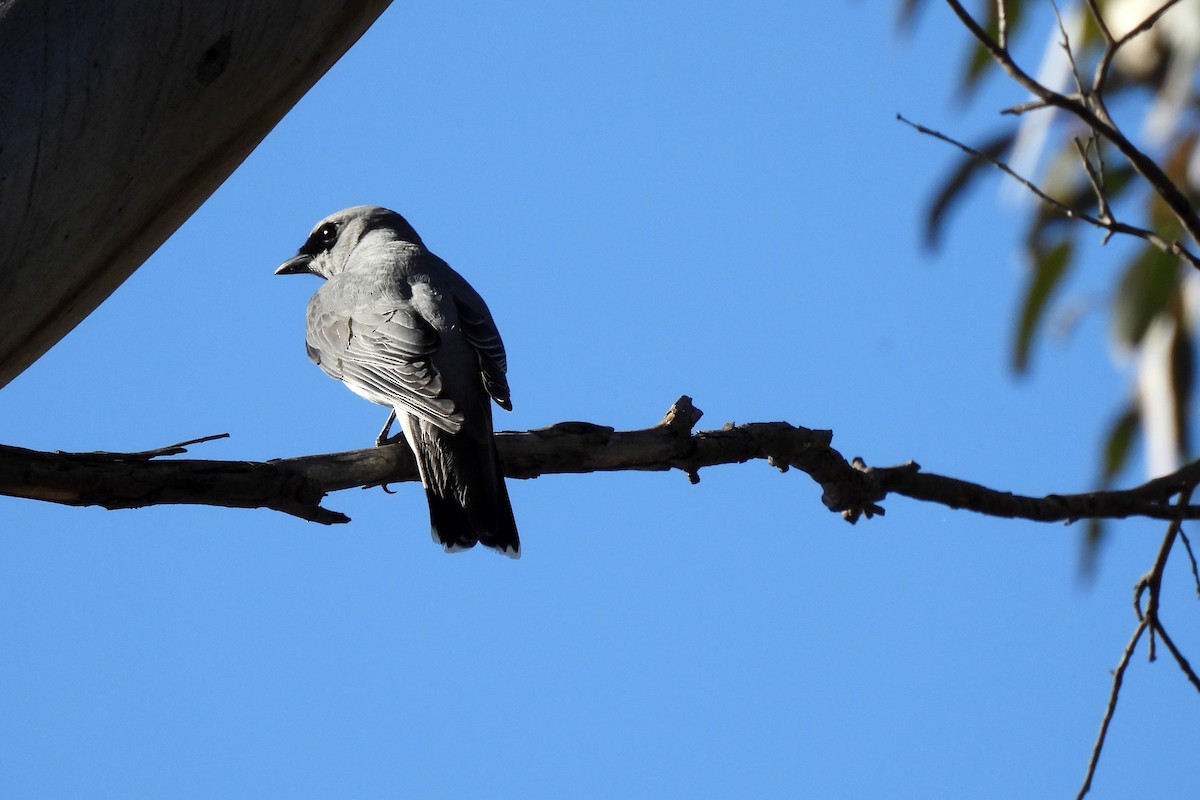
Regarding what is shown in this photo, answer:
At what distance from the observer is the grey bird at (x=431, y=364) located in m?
4.78

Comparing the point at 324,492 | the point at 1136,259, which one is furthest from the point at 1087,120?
the point at 1136,259

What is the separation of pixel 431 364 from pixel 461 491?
685 mm

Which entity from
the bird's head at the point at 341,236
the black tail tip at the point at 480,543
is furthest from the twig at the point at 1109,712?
the bird's head at the point at 341,236

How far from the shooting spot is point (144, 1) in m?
3.29

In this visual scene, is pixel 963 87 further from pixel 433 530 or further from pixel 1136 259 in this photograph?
pixel 433 530

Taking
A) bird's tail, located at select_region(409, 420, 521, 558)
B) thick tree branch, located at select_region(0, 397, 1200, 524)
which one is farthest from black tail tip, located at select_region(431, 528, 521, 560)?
thick tree branch, located at select_region(0, 397, 1200, 524)

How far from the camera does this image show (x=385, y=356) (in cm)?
531

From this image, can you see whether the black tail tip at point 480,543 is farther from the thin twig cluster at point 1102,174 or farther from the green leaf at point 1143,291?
the green leaf at point 1143,291

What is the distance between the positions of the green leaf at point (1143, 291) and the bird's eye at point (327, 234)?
820 centimetres

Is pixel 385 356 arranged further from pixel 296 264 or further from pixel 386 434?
pixel 296 264

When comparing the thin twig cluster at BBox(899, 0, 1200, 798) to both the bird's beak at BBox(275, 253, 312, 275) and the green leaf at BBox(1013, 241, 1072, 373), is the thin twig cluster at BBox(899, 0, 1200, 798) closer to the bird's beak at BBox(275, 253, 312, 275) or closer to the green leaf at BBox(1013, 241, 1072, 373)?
the bird's beak at BBox(275, 253, 312, 275)

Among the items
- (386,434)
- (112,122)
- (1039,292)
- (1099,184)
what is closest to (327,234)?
(386,434)

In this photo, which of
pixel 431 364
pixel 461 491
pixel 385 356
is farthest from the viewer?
pixel 385 356

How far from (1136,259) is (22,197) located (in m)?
11.5
